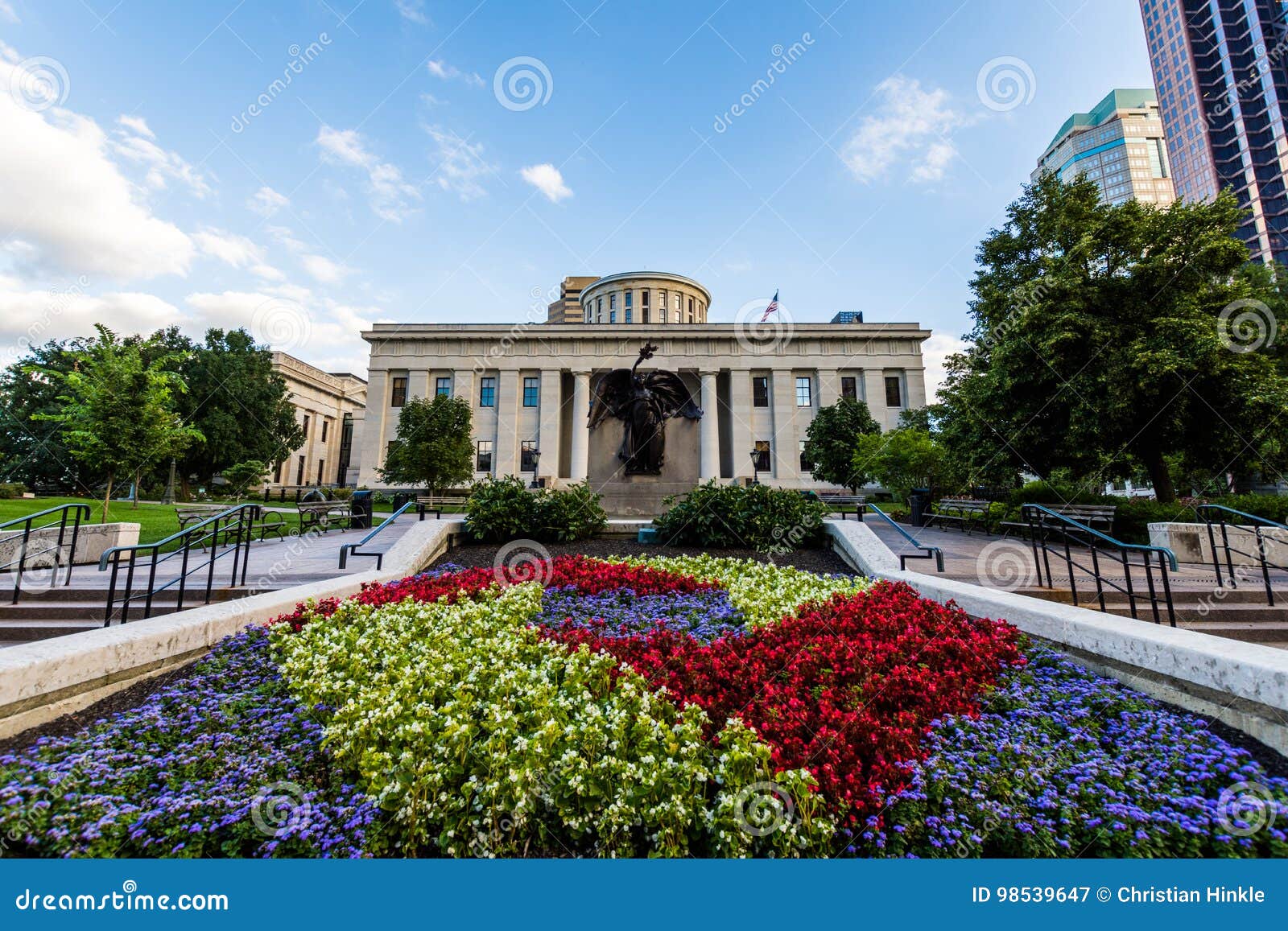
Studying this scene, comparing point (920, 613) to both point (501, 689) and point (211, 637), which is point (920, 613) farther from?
point (211, 637)

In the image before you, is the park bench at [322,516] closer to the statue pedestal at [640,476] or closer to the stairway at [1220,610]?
the statue pedestal at [640,476]

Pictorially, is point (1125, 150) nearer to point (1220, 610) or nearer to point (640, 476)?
point (640, 476)

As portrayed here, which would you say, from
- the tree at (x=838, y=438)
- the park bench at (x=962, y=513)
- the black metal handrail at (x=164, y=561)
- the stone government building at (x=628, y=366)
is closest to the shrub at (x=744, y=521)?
the black metal handrail at (x=164, y=561)

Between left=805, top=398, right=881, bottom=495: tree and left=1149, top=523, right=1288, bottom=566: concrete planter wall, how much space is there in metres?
22.4

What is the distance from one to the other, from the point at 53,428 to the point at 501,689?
4746cm

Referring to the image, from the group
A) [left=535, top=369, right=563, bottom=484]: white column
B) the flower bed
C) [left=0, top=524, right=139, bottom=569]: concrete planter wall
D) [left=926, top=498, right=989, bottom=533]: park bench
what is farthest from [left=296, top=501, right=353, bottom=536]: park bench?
[left=535, top=369, right=563, bottom=484]: white column

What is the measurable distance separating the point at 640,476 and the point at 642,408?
5.87ft

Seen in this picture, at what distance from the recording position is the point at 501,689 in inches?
139

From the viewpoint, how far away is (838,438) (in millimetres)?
34156

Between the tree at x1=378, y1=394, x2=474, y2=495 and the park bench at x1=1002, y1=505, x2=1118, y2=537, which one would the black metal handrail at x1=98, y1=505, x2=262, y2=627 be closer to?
the park bench at x1=1002, y1=505, x2=1118, y2=537

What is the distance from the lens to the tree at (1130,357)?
11828 mm

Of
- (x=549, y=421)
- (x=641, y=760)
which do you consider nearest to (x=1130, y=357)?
(x=641, y=760)

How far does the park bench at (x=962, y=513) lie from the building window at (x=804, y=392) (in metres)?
25.6

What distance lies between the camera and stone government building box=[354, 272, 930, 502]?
4162 cm
